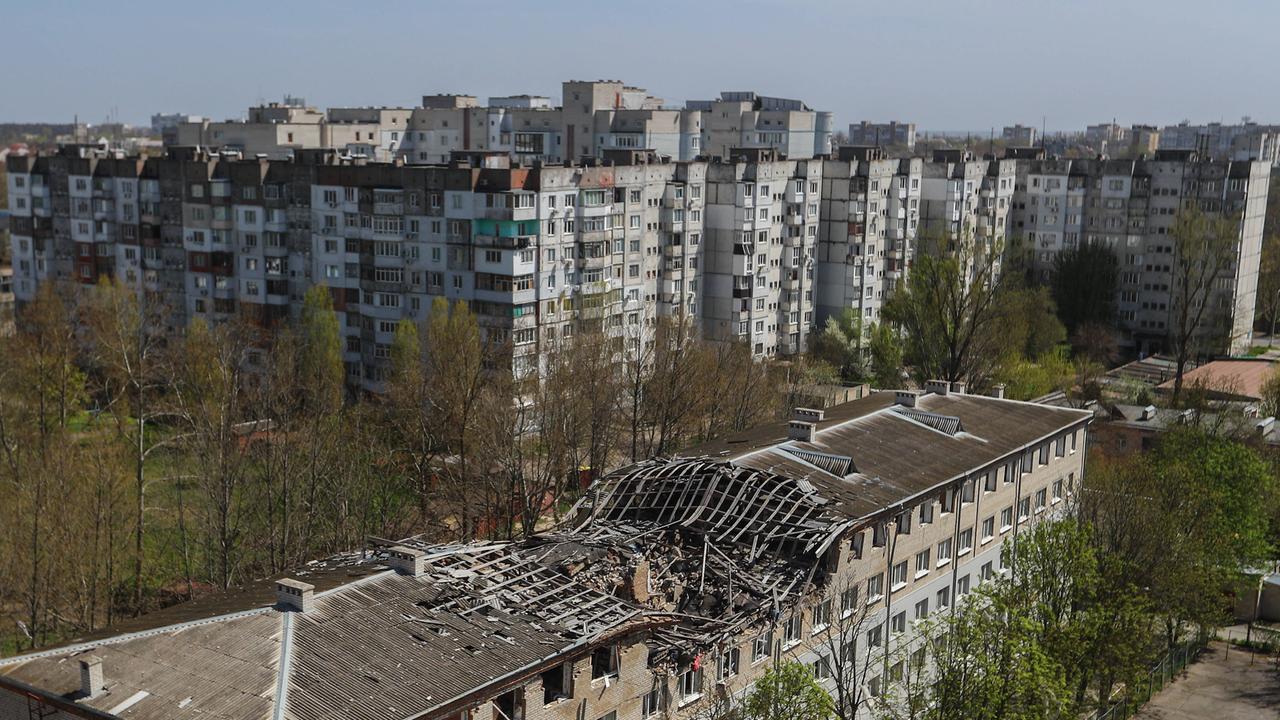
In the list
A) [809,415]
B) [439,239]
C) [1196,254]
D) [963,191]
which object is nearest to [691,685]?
[809,415]

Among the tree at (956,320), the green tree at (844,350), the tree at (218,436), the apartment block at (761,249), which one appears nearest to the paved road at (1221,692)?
the tree at (956,320)

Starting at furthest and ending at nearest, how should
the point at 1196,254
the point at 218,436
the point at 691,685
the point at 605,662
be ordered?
the point at 1196,254
the point at 218,436
the point at 691,685
the point at 605,662

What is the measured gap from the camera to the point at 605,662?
22.8m

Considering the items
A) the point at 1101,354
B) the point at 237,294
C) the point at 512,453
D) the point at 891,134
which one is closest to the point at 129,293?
the point at 237,294

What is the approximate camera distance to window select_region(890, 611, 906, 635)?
31.5 meters

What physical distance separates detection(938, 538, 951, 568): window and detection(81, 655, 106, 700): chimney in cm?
2132

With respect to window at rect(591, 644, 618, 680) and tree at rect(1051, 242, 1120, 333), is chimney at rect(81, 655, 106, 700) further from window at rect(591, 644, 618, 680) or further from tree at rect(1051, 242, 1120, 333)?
tree at rect(1051, 242, 1120, 333)

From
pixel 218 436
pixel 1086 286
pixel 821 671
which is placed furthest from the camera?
pixel 1086 286

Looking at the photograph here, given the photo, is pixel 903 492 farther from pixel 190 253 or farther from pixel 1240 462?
pixel 190 253

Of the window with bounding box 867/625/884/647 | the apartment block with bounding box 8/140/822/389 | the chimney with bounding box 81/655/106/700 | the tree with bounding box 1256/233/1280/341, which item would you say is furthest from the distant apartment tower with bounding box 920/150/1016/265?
the chimney with bounding box 81/655/106/700

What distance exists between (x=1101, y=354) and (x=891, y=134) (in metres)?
113

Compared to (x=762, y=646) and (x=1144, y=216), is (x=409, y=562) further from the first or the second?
(x=1144, y=216)

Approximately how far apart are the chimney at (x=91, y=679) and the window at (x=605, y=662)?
8.19 meters

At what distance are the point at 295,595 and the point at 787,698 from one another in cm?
875
